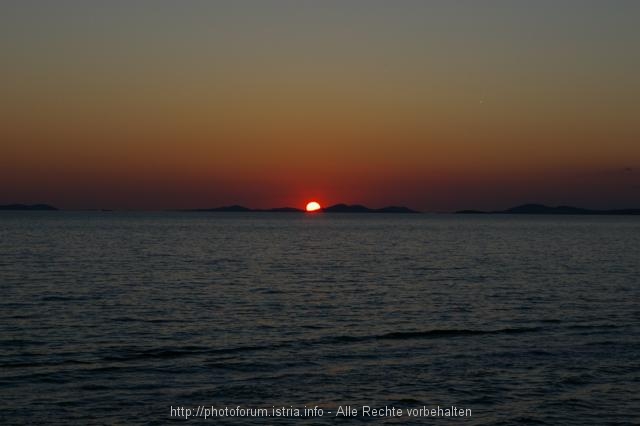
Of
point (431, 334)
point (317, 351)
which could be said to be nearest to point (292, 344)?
point (317, 351)

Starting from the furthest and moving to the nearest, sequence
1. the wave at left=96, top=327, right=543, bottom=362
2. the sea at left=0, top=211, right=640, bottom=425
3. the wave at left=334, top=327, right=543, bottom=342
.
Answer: the wave at left=334, top=327, right=543, bottom=342 < the wave at left=96, top=327, right=543, bottom=362 < the sea at left=0, top=211, right=640, bottom=425

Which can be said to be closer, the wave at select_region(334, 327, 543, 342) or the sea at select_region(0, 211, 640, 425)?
the sea at select_region(0, 211, 640, 425)

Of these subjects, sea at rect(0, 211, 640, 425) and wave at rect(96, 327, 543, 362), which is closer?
sea at rect(0, 211, 640, 425)

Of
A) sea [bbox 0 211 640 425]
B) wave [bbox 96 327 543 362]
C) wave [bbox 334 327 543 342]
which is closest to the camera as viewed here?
sea [bbox 0 211 640 425]

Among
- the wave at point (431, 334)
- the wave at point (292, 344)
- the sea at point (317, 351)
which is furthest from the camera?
the wave at point (431, 334)

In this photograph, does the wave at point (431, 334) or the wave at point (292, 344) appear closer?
the wave at point (292, 344)

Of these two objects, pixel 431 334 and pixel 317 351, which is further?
pixel 431 334

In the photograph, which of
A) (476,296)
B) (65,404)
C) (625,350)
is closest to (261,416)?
(65,404)

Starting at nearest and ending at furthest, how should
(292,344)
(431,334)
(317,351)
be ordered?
(317,351)
(292,344)
(431,334)

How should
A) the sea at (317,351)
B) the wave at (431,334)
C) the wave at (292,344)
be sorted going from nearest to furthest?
1. the sea at (317,351)
2. the wave at (292,344)
3. the wave at (431,334)

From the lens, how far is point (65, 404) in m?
21.2

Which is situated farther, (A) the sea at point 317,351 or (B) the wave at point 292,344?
(B) the wave at point 292,344

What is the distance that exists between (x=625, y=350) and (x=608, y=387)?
6.49 metres

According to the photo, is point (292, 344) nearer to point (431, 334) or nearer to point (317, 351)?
point (317, 351)
